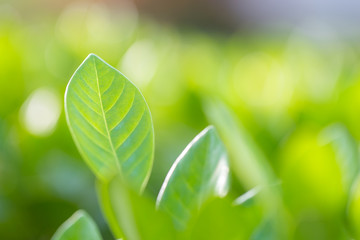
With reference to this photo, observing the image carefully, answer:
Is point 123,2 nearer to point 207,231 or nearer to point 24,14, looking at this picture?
point 24,14

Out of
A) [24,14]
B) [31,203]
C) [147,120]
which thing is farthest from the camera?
[24,14]

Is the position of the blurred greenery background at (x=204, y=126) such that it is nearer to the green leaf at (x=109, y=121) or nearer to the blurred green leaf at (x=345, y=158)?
the blurred green leaf at (x=345, y=158)

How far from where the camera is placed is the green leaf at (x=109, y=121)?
544mm

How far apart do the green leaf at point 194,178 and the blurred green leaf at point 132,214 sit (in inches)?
0.5

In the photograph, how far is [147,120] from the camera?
1.82 ft

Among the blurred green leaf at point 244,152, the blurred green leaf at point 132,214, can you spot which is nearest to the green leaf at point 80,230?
the blurred green leaf at point 132,214

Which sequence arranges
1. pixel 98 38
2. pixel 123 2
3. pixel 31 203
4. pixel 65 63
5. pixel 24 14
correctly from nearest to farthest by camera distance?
pixel 31 203
pixel 65 63
pixel 98 38
pixel 24 14
pixel 123 2

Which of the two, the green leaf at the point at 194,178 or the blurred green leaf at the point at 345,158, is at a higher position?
the green leaf at the point at 194,178

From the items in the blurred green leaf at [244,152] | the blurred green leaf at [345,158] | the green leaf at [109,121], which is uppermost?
the green leaf at [109,121]

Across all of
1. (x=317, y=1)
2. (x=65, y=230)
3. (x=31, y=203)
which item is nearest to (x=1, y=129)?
(x=31, y=203)

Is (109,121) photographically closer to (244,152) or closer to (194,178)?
(194,178)

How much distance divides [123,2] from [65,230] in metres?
6.82

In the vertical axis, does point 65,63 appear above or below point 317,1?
below

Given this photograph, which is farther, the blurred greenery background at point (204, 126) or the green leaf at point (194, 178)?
the blurred greenery background at point (204, 126)
